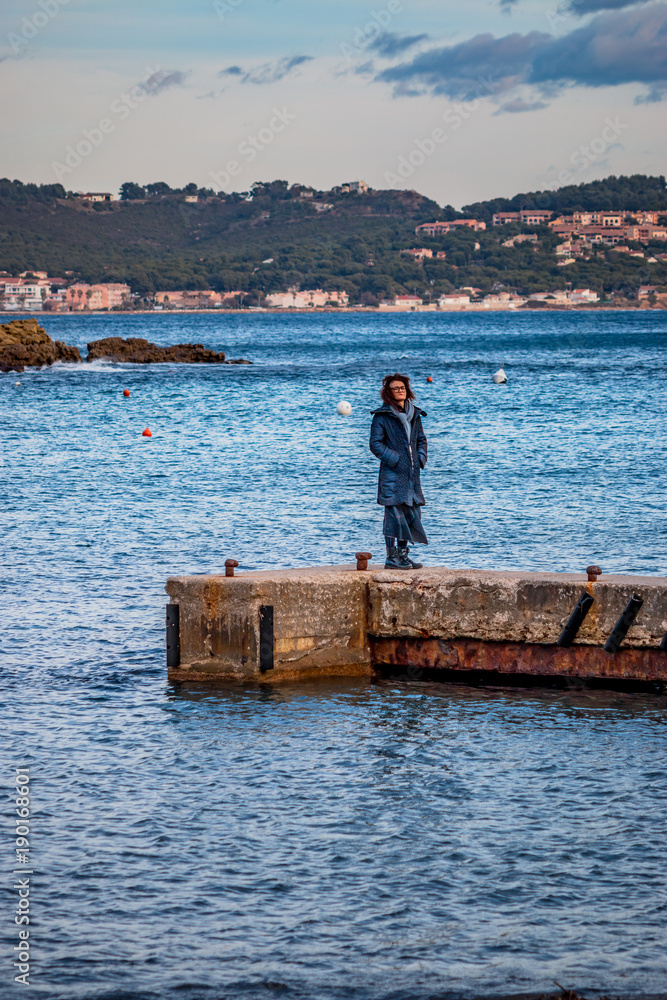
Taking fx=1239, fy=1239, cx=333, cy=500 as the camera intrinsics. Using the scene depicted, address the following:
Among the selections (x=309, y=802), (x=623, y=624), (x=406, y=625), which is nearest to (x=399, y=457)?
(x=406, y=625)

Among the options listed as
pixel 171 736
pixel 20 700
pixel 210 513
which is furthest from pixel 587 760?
pixel 210 513

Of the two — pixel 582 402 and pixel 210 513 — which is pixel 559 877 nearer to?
pixel 210 513

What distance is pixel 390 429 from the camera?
35.2ft

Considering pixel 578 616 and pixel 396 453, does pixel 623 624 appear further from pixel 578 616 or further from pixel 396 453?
pixel 396 453

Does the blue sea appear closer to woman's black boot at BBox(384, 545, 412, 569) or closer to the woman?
woman's black boot at BBox(384, 545, 412, 569)

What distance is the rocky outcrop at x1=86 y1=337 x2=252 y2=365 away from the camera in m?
75.1

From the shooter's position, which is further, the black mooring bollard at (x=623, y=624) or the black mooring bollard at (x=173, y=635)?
the black mooring bollard at (x=173, y=635)

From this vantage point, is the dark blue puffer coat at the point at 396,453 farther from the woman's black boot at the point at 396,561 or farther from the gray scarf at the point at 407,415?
the woman's black boot at the point at 396,561

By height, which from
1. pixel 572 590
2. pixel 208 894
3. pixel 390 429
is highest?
pixel 390 429

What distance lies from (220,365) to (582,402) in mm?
30499

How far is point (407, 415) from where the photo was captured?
10.7 meters

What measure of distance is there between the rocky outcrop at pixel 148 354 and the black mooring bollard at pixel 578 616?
6517cm

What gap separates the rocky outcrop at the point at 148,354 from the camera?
7506cm

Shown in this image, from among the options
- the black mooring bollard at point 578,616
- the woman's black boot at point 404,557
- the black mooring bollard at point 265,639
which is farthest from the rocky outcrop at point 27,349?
the black mooring bollard at point 578,616
